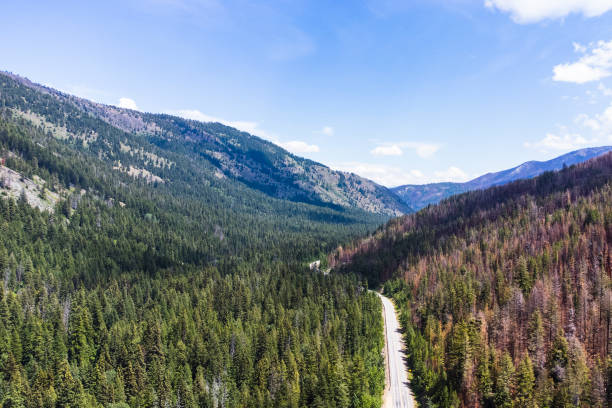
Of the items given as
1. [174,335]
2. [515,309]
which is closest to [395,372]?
[515,309]

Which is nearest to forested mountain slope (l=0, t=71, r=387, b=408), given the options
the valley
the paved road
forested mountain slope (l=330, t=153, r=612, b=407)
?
the valley

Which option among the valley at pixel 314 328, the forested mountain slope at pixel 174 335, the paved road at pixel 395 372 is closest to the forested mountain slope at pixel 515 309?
the valley at pixel 314 328

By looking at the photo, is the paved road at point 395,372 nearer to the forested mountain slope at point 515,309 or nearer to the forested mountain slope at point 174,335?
the forested mountain slope at point 515,309

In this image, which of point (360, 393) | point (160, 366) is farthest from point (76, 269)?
point (360, 393)

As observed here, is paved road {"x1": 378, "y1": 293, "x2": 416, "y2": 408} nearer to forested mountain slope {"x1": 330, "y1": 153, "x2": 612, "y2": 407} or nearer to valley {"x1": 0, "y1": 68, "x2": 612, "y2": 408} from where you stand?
valley {"x1": 0, "y1": 68, "x2": 612, "y2": 408}

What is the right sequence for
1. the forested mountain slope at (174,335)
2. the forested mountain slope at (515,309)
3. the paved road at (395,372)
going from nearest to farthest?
1. the forested mountain slope at (515,309)
2. the forested mountain slope at (174,335)
3. the paved road at (395,372)

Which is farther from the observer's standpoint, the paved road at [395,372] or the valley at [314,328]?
the paved road at [395,372]
